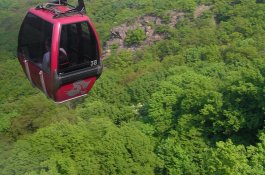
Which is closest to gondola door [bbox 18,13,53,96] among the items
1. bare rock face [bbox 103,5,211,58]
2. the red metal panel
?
the red metal panel

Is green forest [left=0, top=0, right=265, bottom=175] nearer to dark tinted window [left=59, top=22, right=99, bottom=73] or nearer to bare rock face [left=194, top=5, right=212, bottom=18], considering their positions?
dark tinted window [left=59, top=22, right=99, bottom=73]

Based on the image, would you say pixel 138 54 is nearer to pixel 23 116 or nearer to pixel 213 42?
pixel 213 42

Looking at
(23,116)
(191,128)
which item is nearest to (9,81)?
(23,116)

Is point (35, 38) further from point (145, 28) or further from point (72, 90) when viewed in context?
point (145, 28)

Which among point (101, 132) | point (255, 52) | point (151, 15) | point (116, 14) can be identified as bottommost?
point (116, 14)

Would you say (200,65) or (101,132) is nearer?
(101,132)

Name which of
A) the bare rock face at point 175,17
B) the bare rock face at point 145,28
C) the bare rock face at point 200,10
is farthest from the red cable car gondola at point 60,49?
the bare rock face at point 200,10

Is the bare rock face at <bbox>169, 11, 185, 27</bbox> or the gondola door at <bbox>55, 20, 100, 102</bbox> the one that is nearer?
the gondola door at <bbox>55, 20, 100, 102</bbox>

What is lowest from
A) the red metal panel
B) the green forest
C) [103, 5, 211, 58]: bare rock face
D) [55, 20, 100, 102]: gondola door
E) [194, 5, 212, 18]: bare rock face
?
[103, 5, 211, 58]: bare rock face
